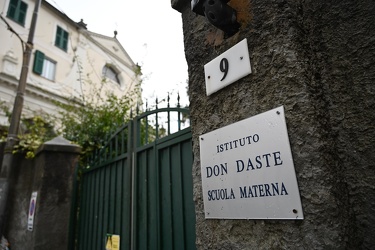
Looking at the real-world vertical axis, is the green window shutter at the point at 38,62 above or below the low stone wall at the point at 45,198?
above

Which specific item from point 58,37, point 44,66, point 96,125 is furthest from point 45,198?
point 58,37

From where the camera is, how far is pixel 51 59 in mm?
10711

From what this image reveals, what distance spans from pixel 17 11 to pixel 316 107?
479 inches

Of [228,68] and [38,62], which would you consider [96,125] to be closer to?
[228,68]

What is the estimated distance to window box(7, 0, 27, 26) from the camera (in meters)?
9.47

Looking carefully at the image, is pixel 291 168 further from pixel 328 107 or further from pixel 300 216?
pixel 328 107

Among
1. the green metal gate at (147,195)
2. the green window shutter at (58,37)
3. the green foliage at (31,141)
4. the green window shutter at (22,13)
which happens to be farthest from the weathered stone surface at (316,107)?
the green window shutter at (58,37)

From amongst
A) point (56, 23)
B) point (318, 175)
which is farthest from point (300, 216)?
point (56, 23)

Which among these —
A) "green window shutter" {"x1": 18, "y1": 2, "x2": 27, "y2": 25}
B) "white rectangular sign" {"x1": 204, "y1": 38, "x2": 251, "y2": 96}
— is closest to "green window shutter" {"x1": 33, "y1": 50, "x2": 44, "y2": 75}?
"green window shutter" {"x1": 18, "y1": 2, "x2": 27, "y2": 25}

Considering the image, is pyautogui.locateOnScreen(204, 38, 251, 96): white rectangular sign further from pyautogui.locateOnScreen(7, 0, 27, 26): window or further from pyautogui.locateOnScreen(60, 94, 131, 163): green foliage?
pyautogui.locateOnScreen(7, 0, 27, 26): window

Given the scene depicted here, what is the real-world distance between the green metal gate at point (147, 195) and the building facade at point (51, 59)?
5.26 m

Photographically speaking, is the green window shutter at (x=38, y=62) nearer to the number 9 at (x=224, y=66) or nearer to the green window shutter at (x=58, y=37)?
the green window shutter at (x=58, y=37)

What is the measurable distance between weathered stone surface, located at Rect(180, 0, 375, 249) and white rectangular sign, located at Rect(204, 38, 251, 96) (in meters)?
0.03

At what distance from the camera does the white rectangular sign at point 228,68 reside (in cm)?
111
